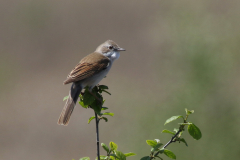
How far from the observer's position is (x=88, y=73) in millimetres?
3533

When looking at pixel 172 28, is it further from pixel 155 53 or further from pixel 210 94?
pixel 155 53

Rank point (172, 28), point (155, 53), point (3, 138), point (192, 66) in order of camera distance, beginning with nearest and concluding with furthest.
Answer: point (192, 66), point (172, 28), point (3, 138), point (155, 53)

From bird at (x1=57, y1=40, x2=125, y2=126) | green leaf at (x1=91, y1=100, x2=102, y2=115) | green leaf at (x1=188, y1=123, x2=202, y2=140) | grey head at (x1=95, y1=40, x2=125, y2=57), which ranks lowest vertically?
green leaf at (x1=188, y1=123, x2=202, y2=140)

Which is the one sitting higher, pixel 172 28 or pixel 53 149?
pixel 172 28

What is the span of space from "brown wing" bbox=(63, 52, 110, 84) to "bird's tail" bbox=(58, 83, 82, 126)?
104 mm

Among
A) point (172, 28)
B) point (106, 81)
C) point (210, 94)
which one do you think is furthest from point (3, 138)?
point (210, 94)

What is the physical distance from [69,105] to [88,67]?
75 cm

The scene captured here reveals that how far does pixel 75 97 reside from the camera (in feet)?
10.3

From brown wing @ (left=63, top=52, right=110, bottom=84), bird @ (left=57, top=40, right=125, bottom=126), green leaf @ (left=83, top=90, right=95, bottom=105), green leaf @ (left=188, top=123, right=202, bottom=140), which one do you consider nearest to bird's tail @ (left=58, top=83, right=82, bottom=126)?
bird @ (left=57, top=40, right=125, bottom=126)

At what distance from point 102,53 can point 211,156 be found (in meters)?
2.32

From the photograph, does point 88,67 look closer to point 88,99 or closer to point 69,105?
point 69,105

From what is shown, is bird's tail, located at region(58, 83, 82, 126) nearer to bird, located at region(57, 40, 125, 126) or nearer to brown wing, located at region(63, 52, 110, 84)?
bird, located at region(57, 40, 125, 126)

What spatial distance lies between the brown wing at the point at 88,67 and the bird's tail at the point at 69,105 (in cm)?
10

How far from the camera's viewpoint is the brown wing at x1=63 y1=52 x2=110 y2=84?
135 inches
